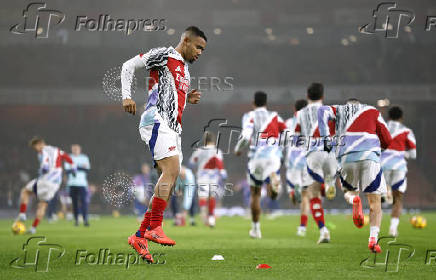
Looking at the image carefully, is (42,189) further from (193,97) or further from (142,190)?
(193,97)

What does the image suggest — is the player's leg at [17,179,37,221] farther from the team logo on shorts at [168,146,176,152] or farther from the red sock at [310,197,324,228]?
the team logo on shorts at [168,146,176,152]

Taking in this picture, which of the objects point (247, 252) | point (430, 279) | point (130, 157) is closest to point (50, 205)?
point (130, 157)

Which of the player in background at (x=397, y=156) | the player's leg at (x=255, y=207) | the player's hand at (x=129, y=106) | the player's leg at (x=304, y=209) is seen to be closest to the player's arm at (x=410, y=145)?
the player in background at (x=397, y=156)

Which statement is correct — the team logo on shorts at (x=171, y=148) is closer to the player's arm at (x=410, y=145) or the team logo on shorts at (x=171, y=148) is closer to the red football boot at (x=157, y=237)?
the red football boot at (x=157, y=237)

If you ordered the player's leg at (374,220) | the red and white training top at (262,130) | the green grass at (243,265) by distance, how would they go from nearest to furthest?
the green grass at (243,265)
the player's leg at (374,220)
the red and white training top at (262,130)

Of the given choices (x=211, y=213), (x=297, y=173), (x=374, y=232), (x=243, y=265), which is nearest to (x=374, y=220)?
(x=374, y=232)

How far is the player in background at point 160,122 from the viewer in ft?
21.9

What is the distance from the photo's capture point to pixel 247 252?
863cm

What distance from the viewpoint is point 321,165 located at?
10.4 m

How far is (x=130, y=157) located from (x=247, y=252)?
27064mm

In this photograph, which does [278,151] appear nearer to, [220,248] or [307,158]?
[307,158]

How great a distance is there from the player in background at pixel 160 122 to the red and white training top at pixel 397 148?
6.55 m

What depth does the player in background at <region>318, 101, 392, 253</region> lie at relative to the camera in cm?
818

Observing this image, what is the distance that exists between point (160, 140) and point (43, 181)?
9.34m
